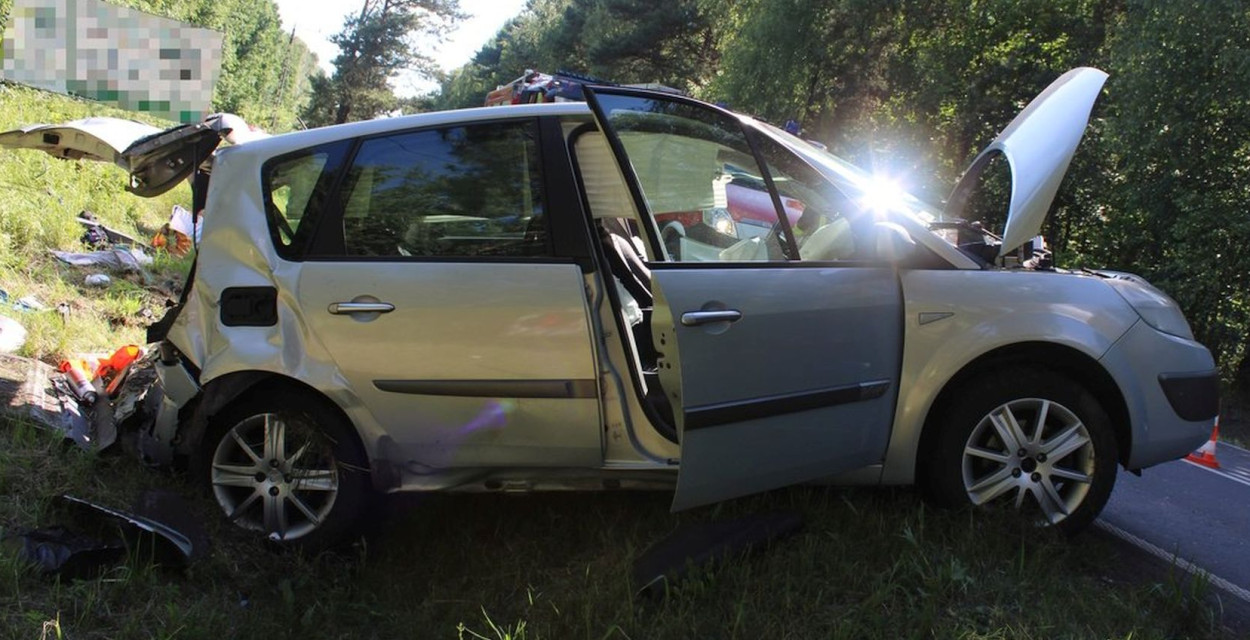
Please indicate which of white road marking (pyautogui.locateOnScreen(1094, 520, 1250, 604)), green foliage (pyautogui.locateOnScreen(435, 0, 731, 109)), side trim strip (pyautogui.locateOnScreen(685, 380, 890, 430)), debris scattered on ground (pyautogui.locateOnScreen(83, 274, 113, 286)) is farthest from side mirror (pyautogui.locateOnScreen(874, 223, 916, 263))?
green foliage (pyautogui.locateOnScreen(435, 0, 731, 109))

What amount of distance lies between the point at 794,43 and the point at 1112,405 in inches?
689

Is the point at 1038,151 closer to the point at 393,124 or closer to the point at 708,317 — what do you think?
the point at 708,317

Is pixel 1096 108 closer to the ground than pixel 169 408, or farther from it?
farther from it

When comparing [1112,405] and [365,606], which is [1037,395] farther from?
[365,606]

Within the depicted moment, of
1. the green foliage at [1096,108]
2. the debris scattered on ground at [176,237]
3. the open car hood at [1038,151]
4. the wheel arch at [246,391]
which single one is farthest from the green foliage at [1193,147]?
the debris scattered on ground at [176,237]

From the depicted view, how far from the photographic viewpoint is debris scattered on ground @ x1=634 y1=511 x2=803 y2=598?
107 inches

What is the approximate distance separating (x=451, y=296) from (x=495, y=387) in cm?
38

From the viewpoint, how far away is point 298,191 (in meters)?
3.04

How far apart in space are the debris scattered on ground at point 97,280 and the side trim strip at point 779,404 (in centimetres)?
783

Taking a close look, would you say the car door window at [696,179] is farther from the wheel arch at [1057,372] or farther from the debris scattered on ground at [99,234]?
the debris scattered on ground at [99,234]

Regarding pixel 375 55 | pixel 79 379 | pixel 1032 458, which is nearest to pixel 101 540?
pixel 79 379

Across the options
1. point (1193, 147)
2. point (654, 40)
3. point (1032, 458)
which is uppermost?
point (654, 40)

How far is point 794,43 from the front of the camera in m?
18.8

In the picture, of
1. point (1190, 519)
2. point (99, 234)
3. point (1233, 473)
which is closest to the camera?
point (1190, 519)
